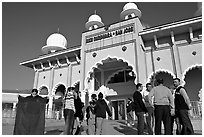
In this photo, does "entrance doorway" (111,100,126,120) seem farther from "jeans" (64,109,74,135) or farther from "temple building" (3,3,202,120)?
"jeans" (64,109,74,135)

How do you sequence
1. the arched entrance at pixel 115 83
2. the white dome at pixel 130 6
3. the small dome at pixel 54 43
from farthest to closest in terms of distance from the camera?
the small dome at pixel 54 43 < the white dome at pixel 130 6 < the arched entrance at pixel 115 83

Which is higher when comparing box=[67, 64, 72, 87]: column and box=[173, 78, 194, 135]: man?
box=[67, 64, 72, 87]: column

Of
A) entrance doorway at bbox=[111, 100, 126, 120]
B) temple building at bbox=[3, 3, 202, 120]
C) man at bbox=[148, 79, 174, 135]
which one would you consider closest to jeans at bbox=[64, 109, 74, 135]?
man at bbox=[148, 79, 174, 135]

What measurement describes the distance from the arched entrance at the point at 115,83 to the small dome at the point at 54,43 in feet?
24.4

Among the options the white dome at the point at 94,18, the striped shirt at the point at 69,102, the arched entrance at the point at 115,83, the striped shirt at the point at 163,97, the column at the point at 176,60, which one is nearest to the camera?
the striped shirt at the point at 163,97

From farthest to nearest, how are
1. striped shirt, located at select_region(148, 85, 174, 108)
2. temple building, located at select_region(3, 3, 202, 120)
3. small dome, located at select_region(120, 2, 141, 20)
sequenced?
small dome, located at select_region(120, 2, 141, 20), temple building, located at select_region(3, 3, 202, 120), striped shirt, located at select_region(148, 85, 174, 108)

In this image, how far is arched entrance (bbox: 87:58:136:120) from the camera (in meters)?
13.4

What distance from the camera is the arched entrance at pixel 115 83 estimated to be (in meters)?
13.4

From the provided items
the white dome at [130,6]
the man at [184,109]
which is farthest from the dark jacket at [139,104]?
the white dome at [130,6]

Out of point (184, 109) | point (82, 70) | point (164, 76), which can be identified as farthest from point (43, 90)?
point (184, 109)

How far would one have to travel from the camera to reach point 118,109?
547 inches

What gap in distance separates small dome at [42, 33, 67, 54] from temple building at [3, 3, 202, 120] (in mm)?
3598

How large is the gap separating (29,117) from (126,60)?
882 centimetres

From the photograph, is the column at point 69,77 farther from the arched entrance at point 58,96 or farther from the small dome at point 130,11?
the small dome at point 130,11
